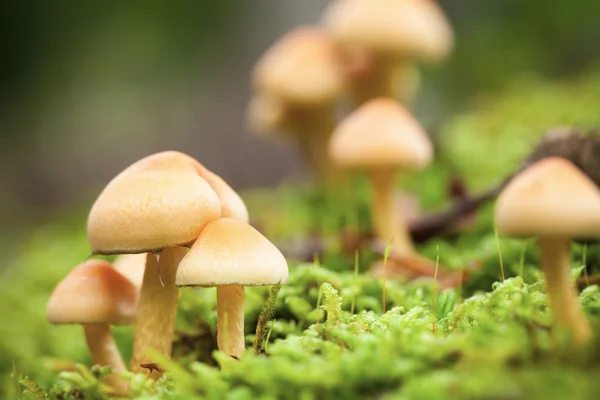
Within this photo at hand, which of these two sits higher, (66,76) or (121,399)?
(66,76)

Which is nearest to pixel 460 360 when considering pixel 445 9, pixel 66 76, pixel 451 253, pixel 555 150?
pixel 555 150

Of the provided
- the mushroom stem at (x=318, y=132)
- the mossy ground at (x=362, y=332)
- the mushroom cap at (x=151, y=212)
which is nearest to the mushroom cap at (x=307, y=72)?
the mushroom stem at (x=318, y=132)

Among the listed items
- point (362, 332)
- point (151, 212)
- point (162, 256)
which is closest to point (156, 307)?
point (162, 256)

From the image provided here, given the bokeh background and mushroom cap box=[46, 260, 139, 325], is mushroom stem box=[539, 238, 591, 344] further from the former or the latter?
the bokeh background

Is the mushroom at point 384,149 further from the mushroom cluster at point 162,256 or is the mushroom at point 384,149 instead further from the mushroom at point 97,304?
the mushroom at point 97,304

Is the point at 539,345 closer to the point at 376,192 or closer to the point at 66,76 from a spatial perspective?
the point at 376,192

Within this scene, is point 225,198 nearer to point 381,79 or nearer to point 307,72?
point 307,72
